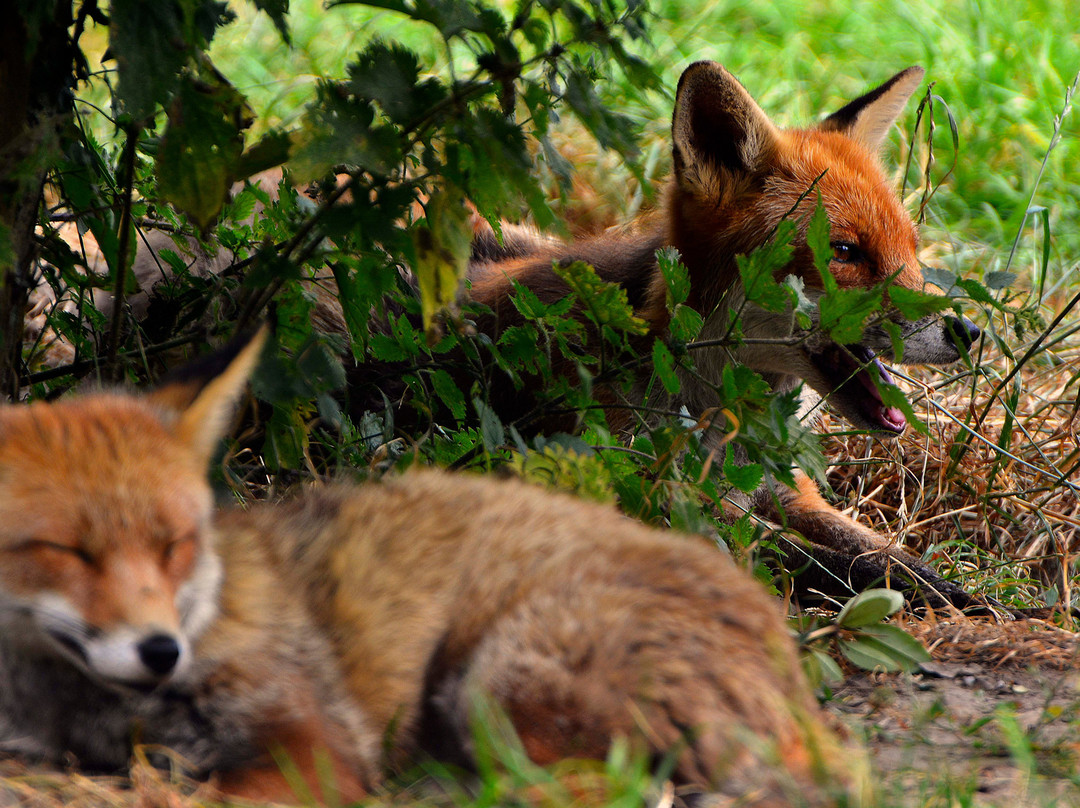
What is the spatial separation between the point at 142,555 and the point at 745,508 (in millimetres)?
3026

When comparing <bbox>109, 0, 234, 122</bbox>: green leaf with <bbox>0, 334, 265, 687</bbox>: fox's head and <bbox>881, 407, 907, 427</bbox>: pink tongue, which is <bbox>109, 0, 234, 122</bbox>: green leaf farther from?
<bbox>881, 407, 907, 427</bbox>: pink tongue

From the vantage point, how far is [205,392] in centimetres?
273

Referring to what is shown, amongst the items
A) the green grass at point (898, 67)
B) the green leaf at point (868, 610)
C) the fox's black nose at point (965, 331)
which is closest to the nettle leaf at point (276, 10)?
the green leaf at point (868, 610)

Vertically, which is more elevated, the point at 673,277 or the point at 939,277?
the point at 673,277

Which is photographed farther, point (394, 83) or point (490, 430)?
point (490, 430)

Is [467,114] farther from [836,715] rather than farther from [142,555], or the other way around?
[836,715]

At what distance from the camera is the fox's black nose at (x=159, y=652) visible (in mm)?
2266

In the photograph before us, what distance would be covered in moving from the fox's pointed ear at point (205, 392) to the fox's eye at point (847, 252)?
2.86m

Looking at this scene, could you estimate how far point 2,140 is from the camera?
3.38 meters

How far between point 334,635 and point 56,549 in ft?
2.53

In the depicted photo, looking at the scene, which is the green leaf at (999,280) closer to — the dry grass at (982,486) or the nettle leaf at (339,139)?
the dry grass at (982,486)

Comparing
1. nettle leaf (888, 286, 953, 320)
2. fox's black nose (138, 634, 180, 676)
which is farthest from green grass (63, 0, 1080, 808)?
fox's black nose (138, 634, 180, 676)

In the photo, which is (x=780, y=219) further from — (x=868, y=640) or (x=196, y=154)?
(x=196, y=154)

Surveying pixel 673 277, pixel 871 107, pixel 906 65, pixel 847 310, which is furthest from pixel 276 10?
pixel 906 65
